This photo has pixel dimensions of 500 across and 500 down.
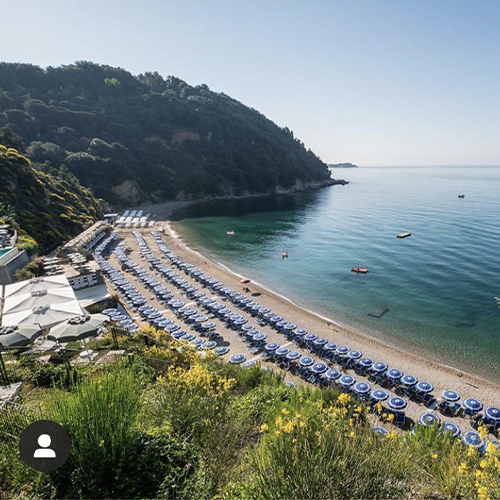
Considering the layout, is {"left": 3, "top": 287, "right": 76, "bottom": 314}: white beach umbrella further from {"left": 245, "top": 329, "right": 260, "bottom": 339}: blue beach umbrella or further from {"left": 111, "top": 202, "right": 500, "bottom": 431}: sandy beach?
A: {"left": 245, "top": 329, "right": 260, "bottom": 339}: blue beach umbrella

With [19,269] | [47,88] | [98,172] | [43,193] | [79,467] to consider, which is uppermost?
[47,88]

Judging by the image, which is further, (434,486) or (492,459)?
(434,486)

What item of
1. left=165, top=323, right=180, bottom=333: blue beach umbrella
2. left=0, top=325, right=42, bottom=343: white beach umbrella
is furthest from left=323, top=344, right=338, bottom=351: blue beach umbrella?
left=0, top=325, right=42, bottom=343: white beach umbrella

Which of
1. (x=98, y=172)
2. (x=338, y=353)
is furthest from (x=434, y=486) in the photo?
(x=98, y=172)

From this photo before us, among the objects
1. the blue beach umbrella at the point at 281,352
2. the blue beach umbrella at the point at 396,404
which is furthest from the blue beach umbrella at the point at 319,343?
the blue beach umbrella at the point at 396,404

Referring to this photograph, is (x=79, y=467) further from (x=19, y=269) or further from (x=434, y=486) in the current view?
(x=19, y=269)

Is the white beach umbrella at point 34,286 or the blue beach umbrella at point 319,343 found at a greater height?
the white beach umbrella at point 34,286

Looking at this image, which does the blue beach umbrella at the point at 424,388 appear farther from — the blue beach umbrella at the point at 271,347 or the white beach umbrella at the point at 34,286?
the white beach umbrella at the point at 34,286

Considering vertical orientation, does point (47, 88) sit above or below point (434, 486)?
above
